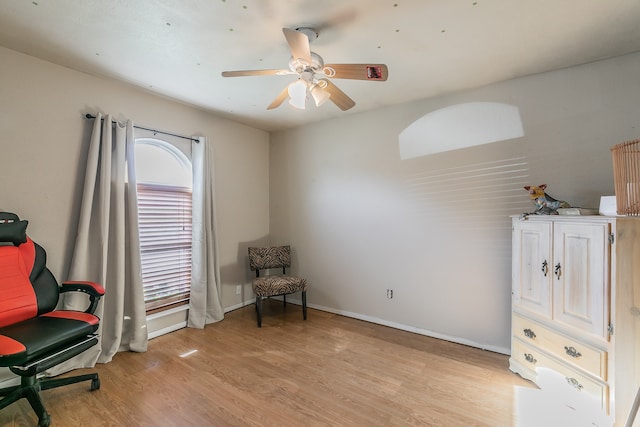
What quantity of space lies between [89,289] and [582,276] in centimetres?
345

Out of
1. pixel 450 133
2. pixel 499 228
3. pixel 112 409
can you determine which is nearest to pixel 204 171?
pixel 112 409

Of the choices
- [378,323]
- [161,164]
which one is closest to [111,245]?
[161,164]

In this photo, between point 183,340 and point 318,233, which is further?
point 318,233

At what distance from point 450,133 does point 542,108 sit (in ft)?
2.43

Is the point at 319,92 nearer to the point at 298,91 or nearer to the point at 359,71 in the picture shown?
the point at 298,91

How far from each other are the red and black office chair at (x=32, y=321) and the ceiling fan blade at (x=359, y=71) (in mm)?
2329

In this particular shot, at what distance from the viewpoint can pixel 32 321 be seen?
184 cm

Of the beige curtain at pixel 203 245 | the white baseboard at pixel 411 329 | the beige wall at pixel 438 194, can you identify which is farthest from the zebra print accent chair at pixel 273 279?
the beige curtain at pixel 203 245

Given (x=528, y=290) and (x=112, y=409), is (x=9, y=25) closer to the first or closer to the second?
(x=112, y=409)

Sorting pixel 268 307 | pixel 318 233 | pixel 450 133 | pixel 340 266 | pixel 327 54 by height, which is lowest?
pixel 268 307

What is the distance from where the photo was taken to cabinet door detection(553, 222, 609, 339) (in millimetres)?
1639

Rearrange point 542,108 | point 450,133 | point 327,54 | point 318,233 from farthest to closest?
point 318,233, point 450,133, point 542,108, point 327,54

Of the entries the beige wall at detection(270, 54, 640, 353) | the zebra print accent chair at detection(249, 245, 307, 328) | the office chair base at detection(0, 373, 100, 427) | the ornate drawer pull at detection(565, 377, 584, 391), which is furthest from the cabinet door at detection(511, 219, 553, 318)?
the office chair base at detection(0, 373, 100, 427)

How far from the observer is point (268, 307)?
3.80 m
